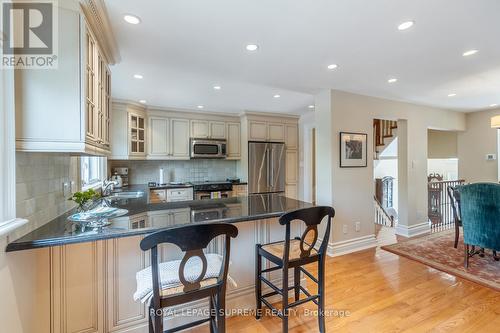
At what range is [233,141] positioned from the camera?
5.34 meters

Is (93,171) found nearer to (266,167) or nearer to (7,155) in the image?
(7,155)

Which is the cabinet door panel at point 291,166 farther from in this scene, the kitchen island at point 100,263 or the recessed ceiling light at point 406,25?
the recessed ceiling light at point 406,25

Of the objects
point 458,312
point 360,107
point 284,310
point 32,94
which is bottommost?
point 458,312

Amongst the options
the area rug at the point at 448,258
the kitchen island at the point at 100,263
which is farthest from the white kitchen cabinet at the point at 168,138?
the area rug at the point at 448,258

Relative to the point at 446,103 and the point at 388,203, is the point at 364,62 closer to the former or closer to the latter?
the point at 446,103

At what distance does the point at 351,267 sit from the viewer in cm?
309

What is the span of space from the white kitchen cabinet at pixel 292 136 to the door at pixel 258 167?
0.64 m

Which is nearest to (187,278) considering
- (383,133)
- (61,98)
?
(61,98)

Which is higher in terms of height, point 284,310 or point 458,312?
point 284,310

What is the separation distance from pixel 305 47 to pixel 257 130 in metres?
3.01

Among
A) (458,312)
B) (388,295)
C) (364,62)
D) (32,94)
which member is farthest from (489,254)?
(32,94)

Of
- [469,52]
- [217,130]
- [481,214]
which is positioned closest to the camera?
[469,52]

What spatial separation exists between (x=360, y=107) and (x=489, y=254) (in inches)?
109

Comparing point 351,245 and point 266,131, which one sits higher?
point 266,131
